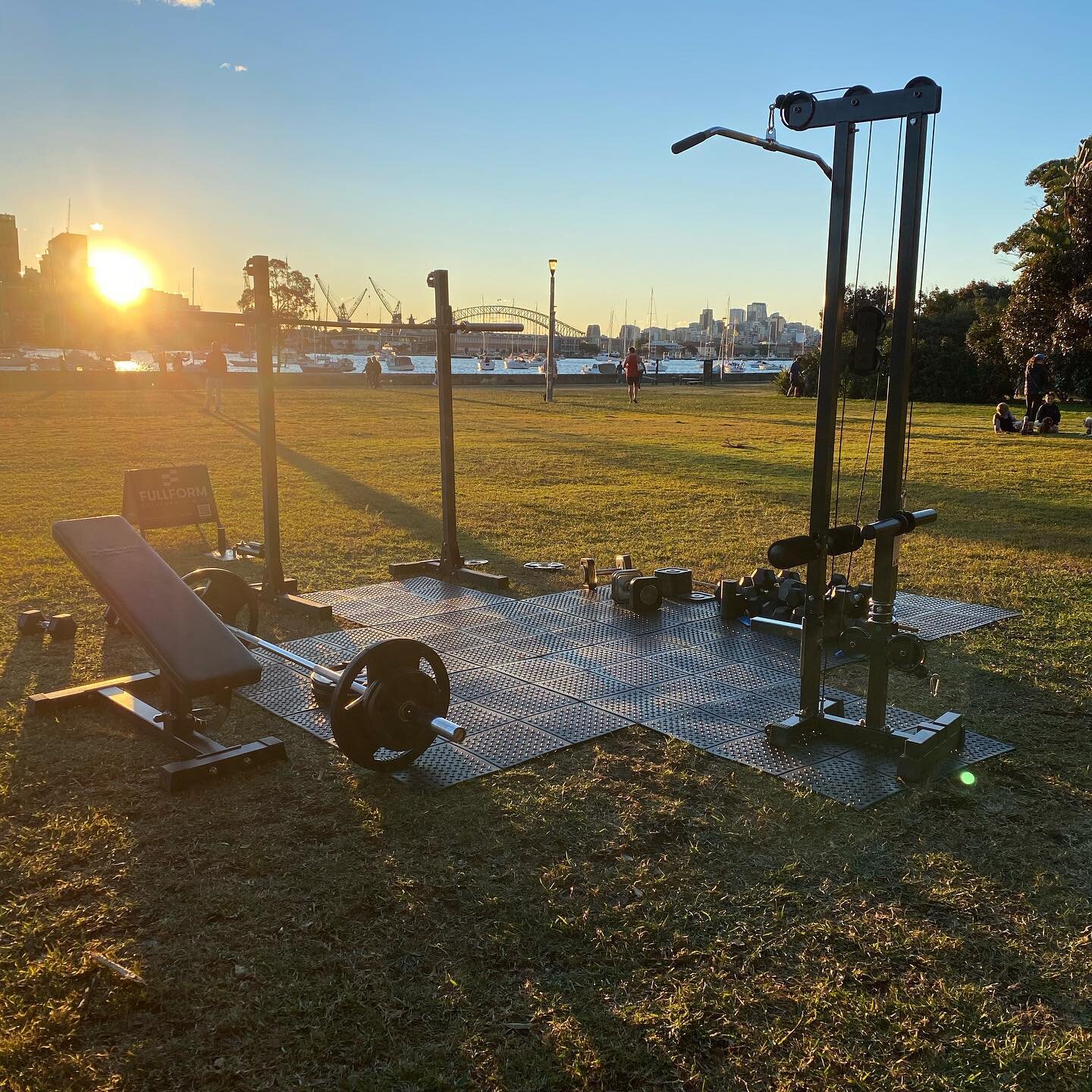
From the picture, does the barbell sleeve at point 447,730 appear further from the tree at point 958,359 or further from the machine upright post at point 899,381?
the tree at point 958,359

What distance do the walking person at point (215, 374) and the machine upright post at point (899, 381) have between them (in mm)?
22124

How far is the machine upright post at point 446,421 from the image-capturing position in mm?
7508

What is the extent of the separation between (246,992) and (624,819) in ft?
5.24

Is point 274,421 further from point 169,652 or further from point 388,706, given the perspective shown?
point 388,706

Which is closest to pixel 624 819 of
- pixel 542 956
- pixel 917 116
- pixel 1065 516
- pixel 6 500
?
pixel 542 956

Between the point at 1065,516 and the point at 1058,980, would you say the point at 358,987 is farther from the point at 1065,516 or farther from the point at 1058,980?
the point at 1065,516

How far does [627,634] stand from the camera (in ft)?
20.8

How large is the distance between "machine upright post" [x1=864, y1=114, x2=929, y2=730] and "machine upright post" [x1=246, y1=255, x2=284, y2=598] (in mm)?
4170

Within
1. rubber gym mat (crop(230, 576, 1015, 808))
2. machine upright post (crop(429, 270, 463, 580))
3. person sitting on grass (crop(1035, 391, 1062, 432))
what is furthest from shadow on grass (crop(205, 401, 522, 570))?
person sitting on grass (crop(1035, 391, 1062, 432))

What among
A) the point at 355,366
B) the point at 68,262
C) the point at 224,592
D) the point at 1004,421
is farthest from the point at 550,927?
the point at 68,262

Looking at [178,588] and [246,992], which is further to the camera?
[178,588]

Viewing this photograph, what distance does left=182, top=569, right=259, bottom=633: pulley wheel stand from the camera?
5633 millimetres

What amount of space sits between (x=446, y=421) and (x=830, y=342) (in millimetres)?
4153

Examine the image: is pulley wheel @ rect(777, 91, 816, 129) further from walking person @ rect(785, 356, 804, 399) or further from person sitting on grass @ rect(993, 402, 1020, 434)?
walking person @ rect(785, 356, 804, 399)
